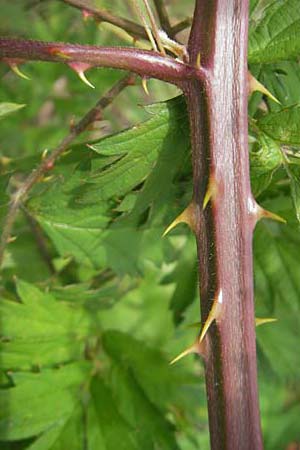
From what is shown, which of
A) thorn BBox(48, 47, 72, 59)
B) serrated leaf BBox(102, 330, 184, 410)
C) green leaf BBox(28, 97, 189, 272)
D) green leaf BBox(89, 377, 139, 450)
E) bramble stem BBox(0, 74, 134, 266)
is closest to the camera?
thorn BBox(48, 47, 72, 59)

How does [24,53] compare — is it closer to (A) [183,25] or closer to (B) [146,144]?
(B) [146,144]

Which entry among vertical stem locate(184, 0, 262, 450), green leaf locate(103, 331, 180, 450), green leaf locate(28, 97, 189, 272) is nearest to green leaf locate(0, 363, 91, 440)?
green leaf locate(103, 331, 180, 450)

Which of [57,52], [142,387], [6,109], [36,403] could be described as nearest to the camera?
[57,52]

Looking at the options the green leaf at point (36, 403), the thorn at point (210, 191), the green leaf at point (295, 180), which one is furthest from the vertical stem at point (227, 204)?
the green leaf at point (36, 403)

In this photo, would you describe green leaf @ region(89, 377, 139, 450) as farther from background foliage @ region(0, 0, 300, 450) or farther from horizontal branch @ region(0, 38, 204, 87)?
horizontal branch @ region(0, 38, 204, 87)

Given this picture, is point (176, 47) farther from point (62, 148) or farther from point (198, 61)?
point (62, 148)

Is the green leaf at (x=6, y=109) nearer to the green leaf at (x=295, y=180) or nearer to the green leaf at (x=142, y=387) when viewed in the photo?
the green leaf at (x=295, y=180)

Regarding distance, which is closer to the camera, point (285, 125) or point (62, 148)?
point (285, 125)

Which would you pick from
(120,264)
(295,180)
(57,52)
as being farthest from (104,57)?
(120,264)
